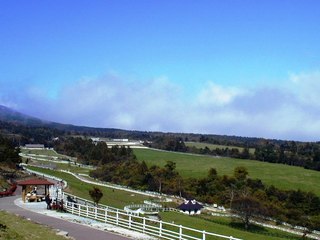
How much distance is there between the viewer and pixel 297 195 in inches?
4333

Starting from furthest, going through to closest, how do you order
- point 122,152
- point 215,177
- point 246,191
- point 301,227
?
1. point 122,152
2. point 215,177
3. point 246,191
4. point 301,227

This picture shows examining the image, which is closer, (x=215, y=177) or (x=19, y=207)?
(x=19, y=207)

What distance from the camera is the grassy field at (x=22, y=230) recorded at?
21.9 metres

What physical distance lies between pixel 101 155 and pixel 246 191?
3169 inches

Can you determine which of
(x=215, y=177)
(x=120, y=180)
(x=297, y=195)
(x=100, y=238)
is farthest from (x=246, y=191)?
(x=100, y=238)

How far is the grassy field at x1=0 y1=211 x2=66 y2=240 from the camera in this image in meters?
21.9

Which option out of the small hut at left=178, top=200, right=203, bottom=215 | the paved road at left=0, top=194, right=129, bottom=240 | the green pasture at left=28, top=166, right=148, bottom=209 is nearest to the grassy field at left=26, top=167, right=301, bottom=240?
the green pasture at left=28, top=166, right=148, bottom=209

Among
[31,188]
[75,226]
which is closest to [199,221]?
[31,188]

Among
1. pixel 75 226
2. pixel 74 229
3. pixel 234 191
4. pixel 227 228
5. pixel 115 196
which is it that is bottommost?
pixel 227 228

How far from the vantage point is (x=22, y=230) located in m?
25.9

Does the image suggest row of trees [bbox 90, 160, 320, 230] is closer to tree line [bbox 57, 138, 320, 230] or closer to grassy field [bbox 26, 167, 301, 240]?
tree line [bbox 57, 138, 320, 230]

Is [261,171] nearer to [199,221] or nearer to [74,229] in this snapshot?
[199,221]

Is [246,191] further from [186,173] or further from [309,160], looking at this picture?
[309,160]

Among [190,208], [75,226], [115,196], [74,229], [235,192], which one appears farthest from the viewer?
[235,192]
